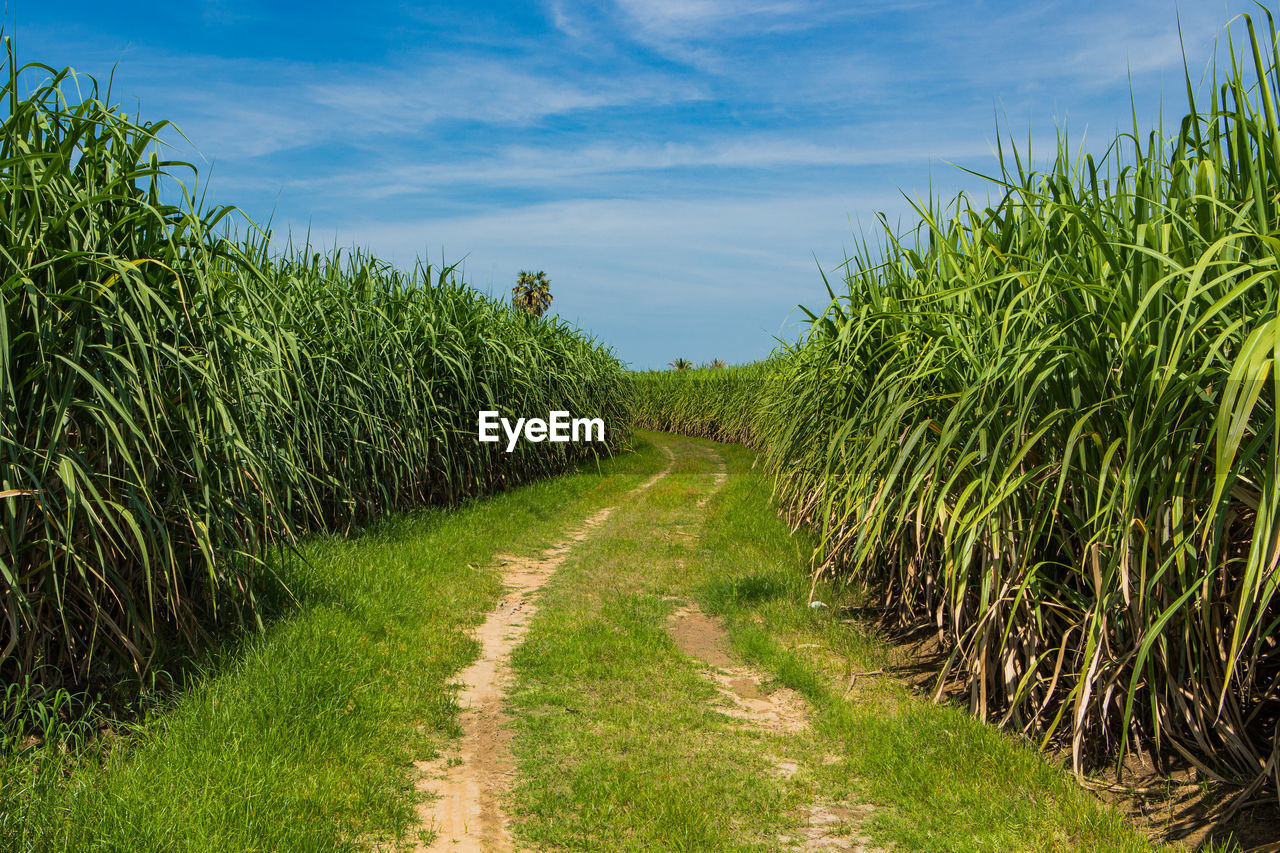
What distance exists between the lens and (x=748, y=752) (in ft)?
13.5

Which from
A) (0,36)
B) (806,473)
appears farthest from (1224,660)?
(0,36)

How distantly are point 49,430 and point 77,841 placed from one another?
1708 mm

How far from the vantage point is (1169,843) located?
3.09 metres

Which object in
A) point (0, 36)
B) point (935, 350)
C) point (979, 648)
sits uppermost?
point (0, 36)

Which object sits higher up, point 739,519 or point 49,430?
point 49,430

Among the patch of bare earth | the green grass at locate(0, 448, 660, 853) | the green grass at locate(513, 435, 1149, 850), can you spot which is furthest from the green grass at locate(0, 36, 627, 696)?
the patch of bare earth

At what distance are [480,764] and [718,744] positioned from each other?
1.13 metres

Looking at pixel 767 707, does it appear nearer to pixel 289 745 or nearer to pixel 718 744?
pixel 718 744

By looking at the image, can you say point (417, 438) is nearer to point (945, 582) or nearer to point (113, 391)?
point (113, 391)

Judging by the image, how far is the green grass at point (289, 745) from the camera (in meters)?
2.91

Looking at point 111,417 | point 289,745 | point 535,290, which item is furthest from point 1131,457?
point 535,290

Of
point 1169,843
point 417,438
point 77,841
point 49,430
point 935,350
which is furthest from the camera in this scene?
point 417,438

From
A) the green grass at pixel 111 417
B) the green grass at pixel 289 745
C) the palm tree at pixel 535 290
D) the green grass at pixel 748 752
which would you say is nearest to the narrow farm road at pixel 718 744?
the green grass at pixel 748 752

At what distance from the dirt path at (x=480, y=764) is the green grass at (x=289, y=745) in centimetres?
11
